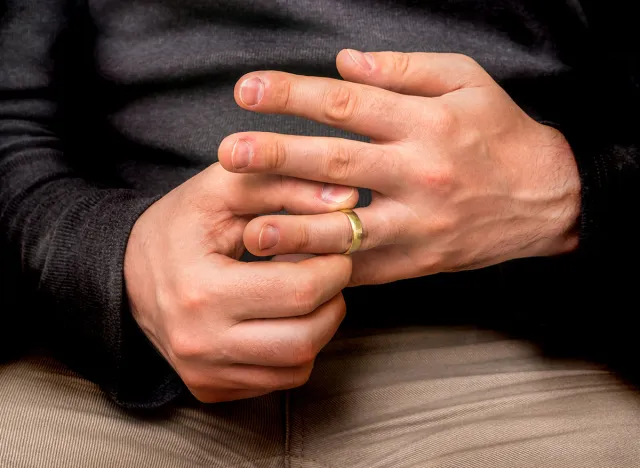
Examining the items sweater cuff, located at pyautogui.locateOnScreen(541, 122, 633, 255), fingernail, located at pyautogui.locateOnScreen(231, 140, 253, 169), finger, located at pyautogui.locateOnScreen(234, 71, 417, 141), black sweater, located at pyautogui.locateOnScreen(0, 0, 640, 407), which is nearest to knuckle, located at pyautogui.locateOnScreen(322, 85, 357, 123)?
finger, located at pyautogui.locateOnScreen(234, 71, 417, 141)

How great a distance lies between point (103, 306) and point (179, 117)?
1.17 ft

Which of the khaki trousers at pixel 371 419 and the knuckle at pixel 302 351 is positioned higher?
the knuckle at pixel 302 351

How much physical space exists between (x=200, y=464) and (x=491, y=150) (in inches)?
21.7

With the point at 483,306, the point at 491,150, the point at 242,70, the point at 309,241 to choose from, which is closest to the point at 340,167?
the point at 309,241

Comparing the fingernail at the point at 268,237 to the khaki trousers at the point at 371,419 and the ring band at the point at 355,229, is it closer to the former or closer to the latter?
the ring band at the point at 355,229

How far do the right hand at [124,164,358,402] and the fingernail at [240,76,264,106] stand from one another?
0.09 metres

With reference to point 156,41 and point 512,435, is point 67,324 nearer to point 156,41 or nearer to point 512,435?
point 156,41

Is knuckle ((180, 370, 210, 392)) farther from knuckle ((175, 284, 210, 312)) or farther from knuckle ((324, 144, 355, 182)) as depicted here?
knuckle ((324, 144, 355, 182))

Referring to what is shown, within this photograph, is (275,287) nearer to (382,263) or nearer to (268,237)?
(268,237)

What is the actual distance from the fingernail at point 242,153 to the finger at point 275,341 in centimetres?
19

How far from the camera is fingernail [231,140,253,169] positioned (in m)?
0.64

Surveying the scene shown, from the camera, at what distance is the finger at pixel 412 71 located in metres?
0.71

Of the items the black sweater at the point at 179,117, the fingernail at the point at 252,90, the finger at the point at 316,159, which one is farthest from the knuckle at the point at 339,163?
the black sweater at the point at 179,117

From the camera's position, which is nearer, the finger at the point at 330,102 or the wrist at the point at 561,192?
the finger at the point at 330,102
